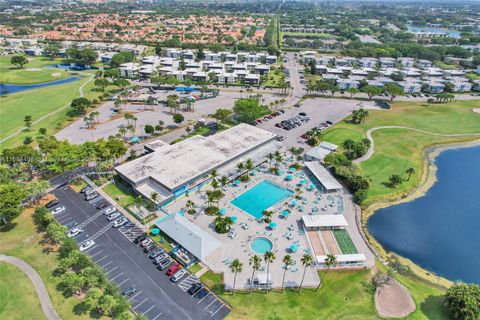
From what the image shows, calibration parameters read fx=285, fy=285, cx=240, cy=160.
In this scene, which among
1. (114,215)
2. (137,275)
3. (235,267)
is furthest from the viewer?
(114,215)

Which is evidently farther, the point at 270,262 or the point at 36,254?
the point at 270,262

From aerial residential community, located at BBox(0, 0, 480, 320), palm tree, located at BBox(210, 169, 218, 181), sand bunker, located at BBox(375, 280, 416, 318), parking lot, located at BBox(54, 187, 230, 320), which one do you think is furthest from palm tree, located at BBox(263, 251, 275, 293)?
palm tree, located at BBox(210, 169, 218, 181)

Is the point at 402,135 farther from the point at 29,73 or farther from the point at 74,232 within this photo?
the point at 29,73

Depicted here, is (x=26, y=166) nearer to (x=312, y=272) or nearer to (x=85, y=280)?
(x=85, y=280)

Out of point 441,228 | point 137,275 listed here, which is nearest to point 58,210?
point 137,275

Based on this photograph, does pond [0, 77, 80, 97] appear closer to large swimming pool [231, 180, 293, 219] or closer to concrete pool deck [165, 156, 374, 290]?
concrete pool deck [165, 156, 374, 290]

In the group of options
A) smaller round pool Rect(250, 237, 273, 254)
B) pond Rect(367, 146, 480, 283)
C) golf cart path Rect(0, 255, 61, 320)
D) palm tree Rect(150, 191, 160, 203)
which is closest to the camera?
golf cart path Rect(0, 255, 61, 320)

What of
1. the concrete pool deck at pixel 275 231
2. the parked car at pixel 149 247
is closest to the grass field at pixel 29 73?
the concrete pool deck at pixel 275 231
